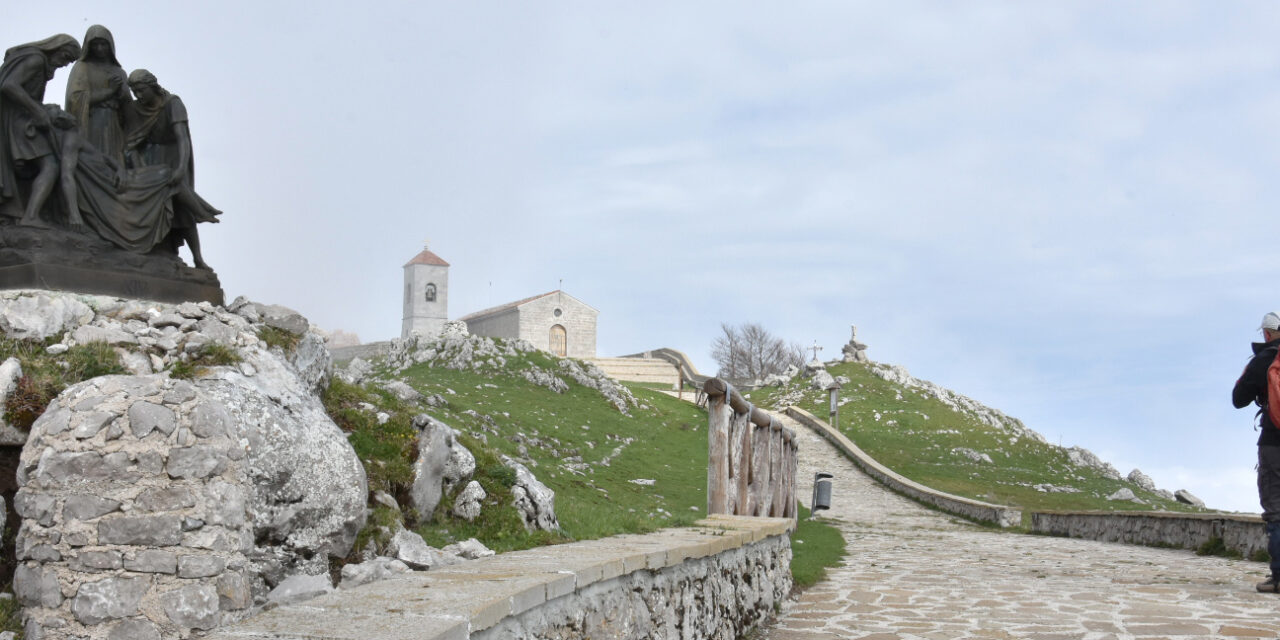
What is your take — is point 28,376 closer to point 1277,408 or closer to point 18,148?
point 18,148

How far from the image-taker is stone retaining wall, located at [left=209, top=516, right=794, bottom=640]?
3.29 meters

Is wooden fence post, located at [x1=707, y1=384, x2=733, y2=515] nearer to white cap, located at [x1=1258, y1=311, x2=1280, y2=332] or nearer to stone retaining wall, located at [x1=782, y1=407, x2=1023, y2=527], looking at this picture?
white cap, located at [x1=1258, y1=311, x2=1280, y2=332]

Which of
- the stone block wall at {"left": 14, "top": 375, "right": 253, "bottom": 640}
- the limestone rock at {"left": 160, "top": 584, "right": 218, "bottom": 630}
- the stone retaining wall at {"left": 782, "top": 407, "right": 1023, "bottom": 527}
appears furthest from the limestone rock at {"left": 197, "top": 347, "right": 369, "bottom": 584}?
the stone retaining wall at {"left": 782, "top": 407, "right": 1023, "bottom": 527}

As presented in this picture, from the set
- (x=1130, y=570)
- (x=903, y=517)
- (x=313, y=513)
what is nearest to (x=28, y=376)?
(x=313, y=513)

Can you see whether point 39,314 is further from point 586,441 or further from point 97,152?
point 586,441

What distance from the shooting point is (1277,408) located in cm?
834

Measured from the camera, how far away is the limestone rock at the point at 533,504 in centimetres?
803

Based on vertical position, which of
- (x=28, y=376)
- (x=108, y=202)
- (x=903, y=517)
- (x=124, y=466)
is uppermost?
(x=108, y=202)

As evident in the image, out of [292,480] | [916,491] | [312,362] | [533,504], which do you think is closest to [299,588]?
[292,480]

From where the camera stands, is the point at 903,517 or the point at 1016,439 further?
the point at 1016,439

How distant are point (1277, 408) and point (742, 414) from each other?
4.88m

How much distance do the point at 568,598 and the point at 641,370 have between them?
175ft

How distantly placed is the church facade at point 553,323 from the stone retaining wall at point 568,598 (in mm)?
56458

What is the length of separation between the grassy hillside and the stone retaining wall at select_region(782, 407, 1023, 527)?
0.84 meters
